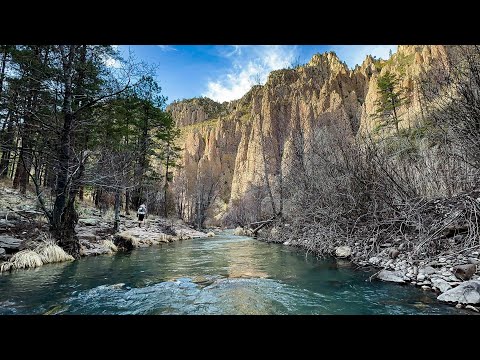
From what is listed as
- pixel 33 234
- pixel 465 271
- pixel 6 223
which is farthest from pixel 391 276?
pixel 6 223

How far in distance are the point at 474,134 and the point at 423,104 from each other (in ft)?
3.96

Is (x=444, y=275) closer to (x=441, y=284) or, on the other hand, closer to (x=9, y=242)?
(x=441, y=284)

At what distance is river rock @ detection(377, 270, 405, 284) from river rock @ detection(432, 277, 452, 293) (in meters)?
0.54

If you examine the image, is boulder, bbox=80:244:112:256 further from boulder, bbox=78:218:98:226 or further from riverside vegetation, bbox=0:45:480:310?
boulder, bbox=78:218:98:226

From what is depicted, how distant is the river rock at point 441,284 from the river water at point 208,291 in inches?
8.1

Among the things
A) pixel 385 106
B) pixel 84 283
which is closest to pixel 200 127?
pixel 385 106

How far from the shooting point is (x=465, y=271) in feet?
12.8

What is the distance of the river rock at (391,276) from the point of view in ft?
15.5

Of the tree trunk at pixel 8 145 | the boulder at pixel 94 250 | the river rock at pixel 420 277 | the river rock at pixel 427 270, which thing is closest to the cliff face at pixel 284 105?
the tree trunk at pixel 8 145

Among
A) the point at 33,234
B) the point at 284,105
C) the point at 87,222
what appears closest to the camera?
the point at 33,234

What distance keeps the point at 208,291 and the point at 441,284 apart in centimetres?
358
